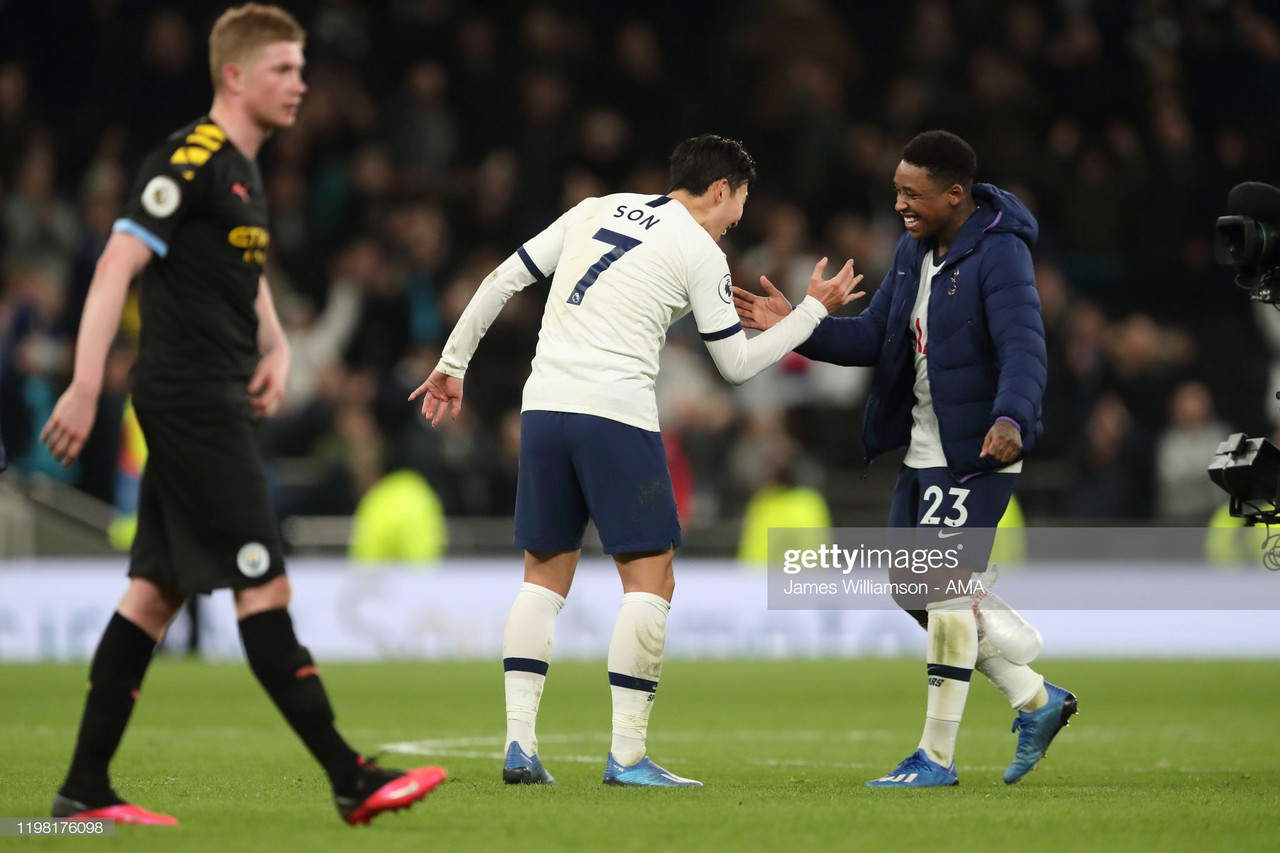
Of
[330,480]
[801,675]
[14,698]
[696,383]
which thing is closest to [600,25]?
[696,383]

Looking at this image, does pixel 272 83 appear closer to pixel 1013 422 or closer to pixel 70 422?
pixel 70 422

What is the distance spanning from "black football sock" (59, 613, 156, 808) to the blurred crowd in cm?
1013

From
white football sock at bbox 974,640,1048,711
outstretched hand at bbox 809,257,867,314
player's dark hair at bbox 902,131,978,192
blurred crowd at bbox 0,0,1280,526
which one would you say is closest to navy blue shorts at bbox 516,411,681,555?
outstretched hand at bbox 809,257,867,314

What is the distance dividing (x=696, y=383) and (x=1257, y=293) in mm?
10170

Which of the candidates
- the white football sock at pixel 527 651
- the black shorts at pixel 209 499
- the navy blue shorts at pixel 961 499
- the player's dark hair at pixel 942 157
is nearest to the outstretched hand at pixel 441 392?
the white football sock at pixel 527 651

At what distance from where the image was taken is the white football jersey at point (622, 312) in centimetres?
612

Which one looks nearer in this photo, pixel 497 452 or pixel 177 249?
pixel 177 249

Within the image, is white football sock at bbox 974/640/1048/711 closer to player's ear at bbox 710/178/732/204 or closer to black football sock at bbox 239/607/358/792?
player's ear at bbox 710/178/732/204

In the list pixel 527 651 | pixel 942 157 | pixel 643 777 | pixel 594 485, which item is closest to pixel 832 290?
pixel 942 157

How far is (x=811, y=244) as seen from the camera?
1694cm

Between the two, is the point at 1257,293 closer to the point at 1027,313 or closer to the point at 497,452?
the point at 1027,313

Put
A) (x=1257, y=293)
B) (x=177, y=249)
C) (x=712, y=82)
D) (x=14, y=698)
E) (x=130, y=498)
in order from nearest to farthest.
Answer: (x=177, y=249) → (x=1257, y=293) → (x=14, y=698) → (x=130, y=498) → (x=712, y=82)

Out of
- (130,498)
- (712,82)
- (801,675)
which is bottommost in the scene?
(801,675)

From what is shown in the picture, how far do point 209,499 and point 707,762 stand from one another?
318cm
